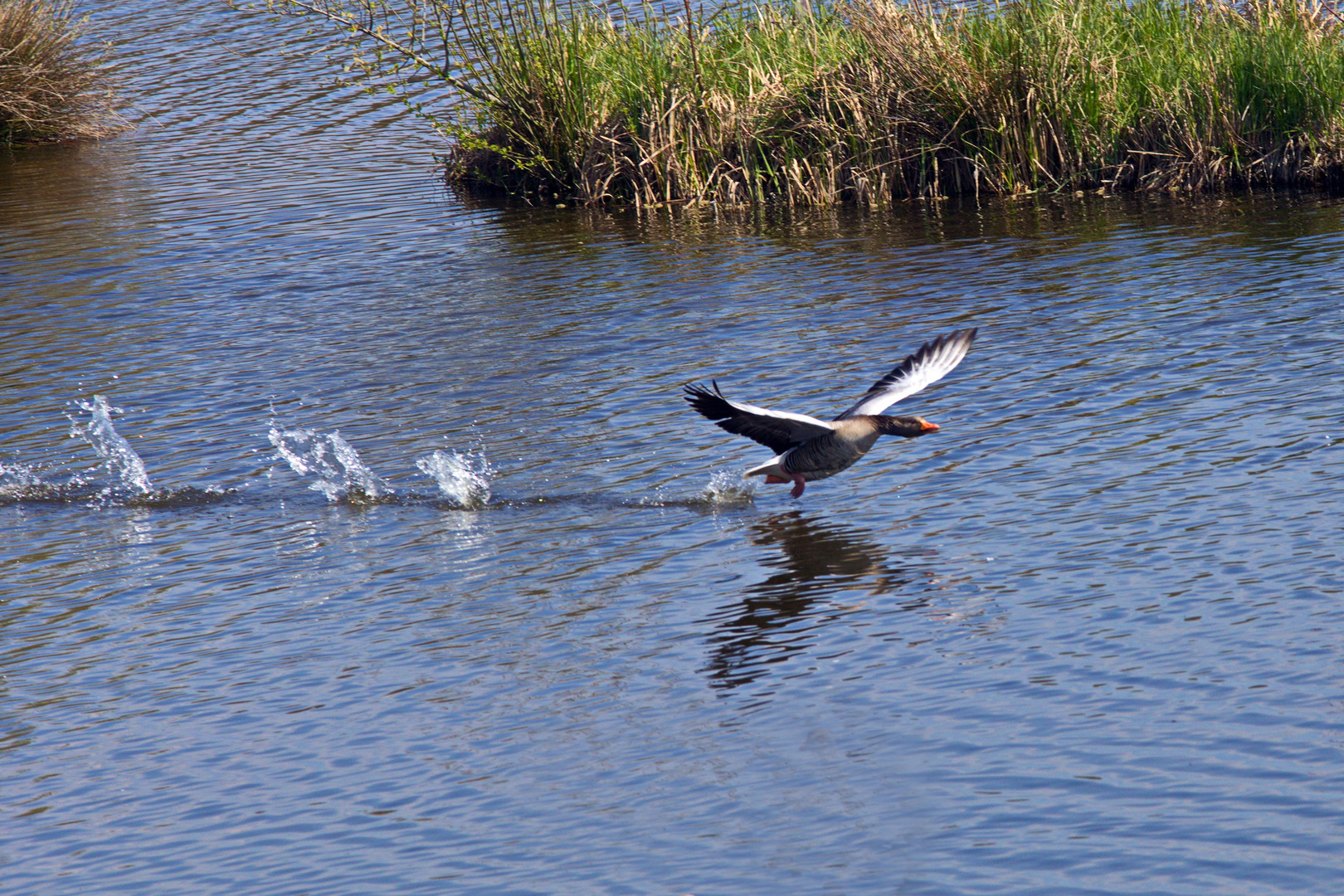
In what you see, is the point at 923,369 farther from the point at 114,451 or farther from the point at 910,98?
the point at 910,98

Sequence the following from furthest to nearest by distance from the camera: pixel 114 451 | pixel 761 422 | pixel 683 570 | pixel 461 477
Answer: pixel 114 451 < pixel 461 477 < pixel 761 422 < pixel 683 570

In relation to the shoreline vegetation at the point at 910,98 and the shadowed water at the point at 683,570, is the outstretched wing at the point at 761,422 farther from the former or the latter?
the shoreline vegetation at the point at 910,98

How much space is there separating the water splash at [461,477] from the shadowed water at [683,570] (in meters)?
0.04

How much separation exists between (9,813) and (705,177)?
1320 centimetres

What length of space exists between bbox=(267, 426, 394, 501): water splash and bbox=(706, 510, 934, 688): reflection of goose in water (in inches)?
112

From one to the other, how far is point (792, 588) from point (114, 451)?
5805 mm

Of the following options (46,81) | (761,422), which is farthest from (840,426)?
(46,81)

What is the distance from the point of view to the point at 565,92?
17.8 metres

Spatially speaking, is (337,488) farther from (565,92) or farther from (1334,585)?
(565,92)

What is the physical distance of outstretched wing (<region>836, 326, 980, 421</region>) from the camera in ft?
31.5

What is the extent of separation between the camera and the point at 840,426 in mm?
9211

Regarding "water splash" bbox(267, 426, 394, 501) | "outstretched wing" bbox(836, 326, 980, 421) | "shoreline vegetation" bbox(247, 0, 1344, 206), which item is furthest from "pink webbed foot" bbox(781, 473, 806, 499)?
"shoreline vegetation" bbox(247, 0, 1344, 206)

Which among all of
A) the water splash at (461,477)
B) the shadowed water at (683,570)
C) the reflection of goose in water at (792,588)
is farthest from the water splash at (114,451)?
the reflection of goose in water at (792,588)

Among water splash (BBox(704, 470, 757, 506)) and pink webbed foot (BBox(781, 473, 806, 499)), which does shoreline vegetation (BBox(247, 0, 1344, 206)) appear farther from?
pink webbed foot (BBox(781, 473, 806, 499))
